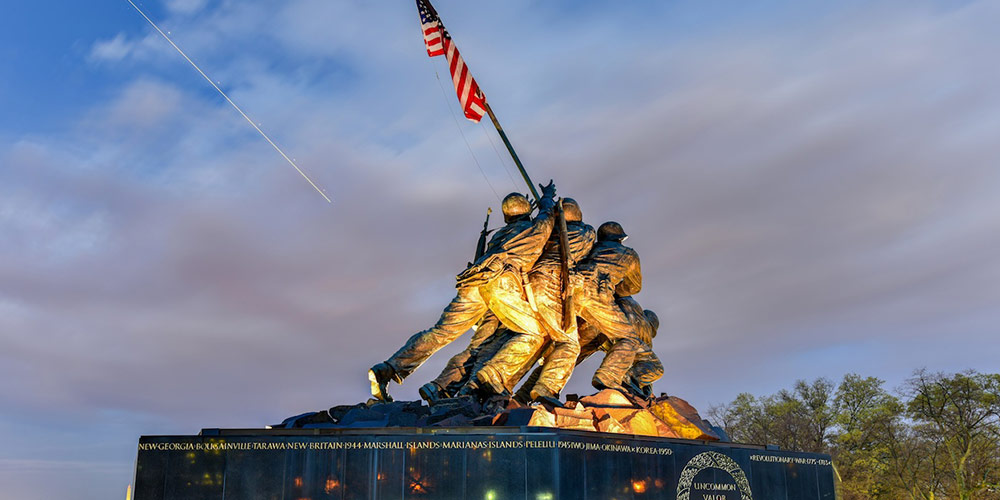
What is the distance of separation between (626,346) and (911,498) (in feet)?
105

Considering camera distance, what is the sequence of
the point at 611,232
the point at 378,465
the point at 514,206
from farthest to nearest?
the point at 611,232 < the point at 514,206 < the point at 378,465

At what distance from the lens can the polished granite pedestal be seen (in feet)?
Answer: 36.3

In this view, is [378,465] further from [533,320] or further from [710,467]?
[710,467]

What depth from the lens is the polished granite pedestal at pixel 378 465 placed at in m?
11.1

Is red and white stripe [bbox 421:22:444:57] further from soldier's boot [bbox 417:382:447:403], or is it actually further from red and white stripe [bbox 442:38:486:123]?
soldier's boot [bbox 417:382:447:403]

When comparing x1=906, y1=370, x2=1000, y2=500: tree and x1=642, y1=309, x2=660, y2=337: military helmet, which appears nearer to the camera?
x1=642, y1=309, x2=660, y2=337: military helmet

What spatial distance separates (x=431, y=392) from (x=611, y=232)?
4710mm

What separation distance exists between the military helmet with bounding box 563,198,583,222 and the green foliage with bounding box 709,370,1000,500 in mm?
24010

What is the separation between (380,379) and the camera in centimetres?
1403

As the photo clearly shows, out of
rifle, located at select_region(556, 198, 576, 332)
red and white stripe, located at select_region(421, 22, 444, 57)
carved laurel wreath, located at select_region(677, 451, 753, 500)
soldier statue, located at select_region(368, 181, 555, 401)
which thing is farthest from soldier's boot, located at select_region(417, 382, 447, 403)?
red and white stripe, located at select_region(421, 22, 444, 57)

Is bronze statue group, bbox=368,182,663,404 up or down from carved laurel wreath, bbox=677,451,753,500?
up

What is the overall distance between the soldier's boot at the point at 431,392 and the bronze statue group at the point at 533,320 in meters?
0.02

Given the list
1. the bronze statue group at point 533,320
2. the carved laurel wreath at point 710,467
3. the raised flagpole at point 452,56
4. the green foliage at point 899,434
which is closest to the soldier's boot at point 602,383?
the bronze statue group at point 533,320

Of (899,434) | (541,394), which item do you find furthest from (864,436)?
(541,394)
